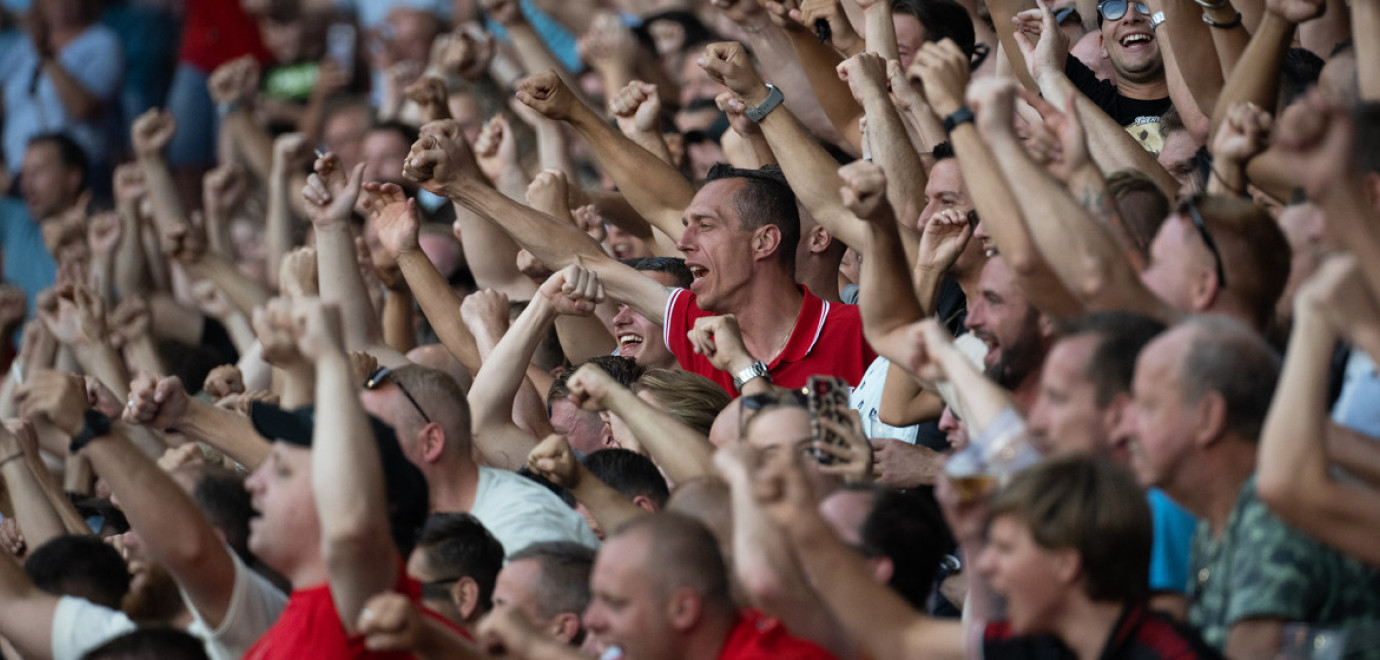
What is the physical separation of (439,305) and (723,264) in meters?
1.02

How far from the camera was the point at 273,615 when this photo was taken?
3.88 meters

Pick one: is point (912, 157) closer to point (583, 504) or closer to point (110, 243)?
point (583, 504)

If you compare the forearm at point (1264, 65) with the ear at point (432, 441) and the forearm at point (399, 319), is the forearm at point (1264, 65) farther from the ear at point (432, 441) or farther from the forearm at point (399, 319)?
the forearm at point (399, 319)

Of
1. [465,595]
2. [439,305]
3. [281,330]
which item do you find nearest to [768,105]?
[439,305]

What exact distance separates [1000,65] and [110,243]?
183 inches

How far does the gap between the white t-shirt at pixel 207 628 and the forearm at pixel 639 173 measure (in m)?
2.27

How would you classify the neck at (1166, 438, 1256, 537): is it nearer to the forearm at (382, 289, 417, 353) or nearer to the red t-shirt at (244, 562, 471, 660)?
the red t-shirt at (244, 562, 471, 660)

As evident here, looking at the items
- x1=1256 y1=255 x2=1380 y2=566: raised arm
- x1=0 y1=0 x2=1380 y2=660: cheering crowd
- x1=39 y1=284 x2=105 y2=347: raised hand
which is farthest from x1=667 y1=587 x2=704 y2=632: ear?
x1=39 y1=284 x2=105 y2=347: raised hand

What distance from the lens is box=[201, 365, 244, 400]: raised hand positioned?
6617 millimetres

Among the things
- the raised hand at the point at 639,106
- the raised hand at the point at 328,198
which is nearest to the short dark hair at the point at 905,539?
the raised hand at the point at 328,198

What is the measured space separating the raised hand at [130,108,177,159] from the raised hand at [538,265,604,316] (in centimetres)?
451

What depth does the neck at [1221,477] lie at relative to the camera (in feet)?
9.88

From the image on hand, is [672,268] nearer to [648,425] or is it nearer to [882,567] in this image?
[648,425]

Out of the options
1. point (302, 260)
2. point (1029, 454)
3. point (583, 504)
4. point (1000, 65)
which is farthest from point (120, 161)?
point (1029, 454)
